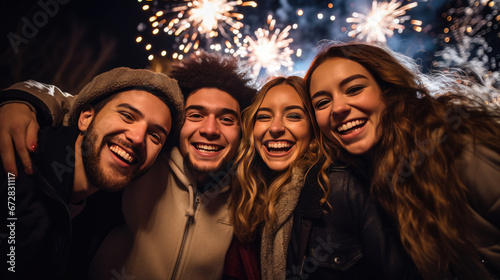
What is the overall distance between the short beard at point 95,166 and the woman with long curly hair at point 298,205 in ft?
4.19

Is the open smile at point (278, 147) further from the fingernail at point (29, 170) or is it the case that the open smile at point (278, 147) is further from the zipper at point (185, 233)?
the fingernail at point (29, 170)

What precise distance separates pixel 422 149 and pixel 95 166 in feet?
9.64

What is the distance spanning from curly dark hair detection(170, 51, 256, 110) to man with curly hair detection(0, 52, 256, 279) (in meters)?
0.11

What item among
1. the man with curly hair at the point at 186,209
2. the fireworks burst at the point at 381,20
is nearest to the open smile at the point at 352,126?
the man with curly hair at the point at 186,209

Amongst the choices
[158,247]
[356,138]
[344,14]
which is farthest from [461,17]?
[158,247]

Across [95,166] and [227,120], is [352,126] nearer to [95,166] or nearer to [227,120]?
[227,120]

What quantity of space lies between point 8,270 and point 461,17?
1318 cm

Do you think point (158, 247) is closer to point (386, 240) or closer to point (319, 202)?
point (319, 202)

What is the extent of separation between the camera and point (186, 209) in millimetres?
2271

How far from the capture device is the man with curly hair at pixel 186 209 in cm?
215

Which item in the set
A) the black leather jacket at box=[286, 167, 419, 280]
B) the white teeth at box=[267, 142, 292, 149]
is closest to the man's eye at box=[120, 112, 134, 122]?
the white teeth at box=[267, 142, 292, 149]

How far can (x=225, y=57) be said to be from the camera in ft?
9.93

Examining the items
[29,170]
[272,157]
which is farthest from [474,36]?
[29,170]

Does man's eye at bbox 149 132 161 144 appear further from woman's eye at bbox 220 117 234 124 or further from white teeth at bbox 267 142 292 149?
white teeth at bbox 267 142 292 149
